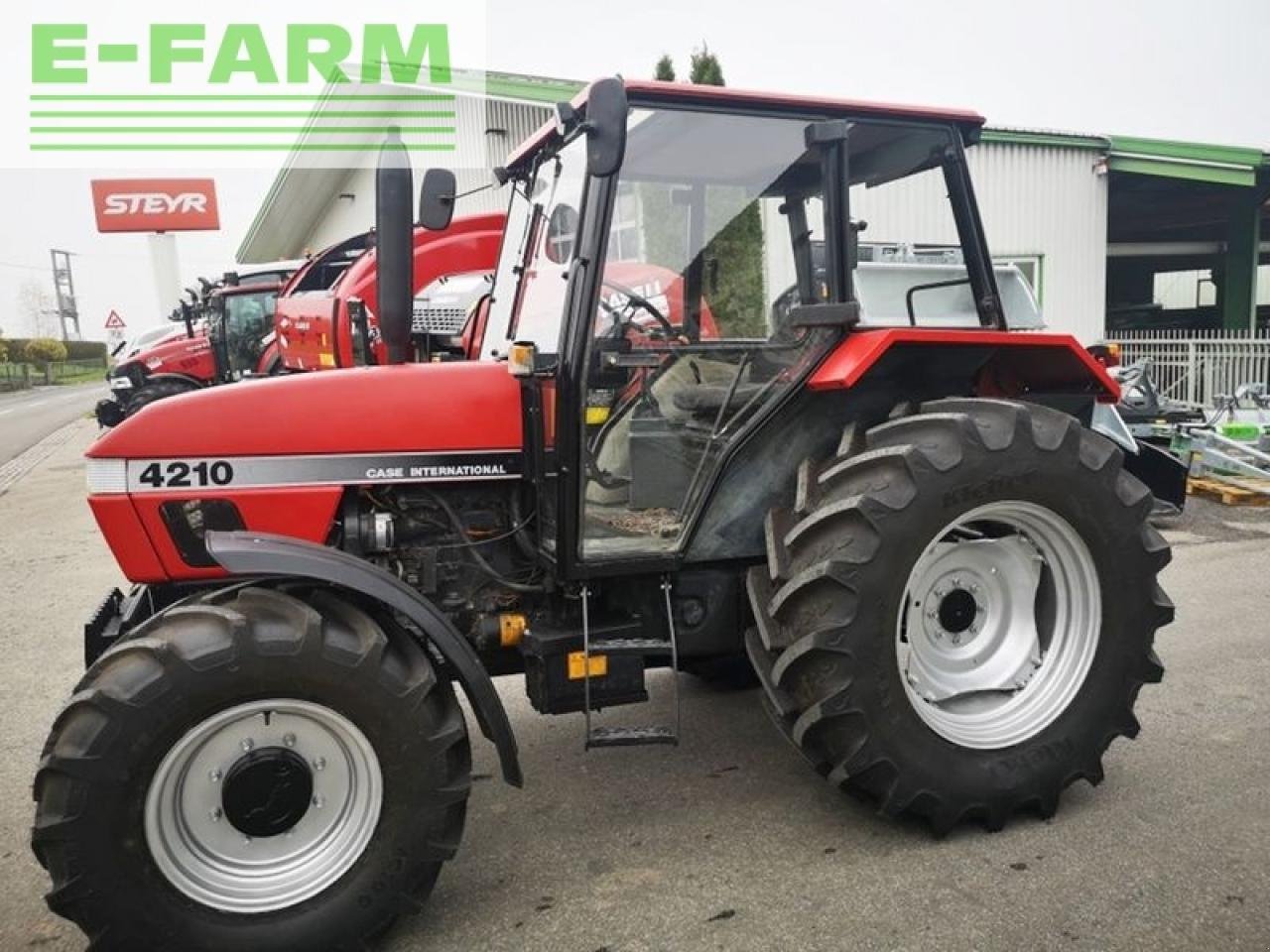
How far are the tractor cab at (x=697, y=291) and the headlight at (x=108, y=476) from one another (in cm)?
114

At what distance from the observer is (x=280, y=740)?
2.59 m

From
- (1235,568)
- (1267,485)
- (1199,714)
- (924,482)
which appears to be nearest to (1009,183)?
(1267,485)

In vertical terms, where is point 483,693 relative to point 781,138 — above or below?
below

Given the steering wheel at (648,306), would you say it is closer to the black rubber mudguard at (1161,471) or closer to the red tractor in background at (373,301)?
the red tractor in background at (373,301)

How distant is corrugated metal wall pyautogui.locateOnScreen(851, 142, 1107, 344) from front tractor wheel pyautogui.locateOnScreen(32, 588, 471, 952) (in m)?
12.3

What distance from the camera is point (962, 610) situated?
3.40 metres

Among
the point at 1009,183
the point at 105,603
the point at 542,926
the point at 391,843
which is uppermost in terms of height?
the point at 1009,183

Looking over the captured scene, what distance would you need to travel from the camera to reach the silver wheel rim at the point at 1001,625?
3.28 m

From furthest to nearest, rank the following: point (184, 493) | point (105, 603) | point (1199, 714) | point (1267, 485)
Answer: point (1267, 485) < point (1199, 714) < point (105, 603) < point (184, 493)

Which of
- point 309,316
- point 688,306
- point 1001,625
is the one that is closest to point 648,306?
point 688,306

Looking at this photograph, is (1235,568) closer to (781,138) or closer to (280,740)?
(781,138)

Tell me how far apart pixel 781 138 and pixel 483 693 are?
196 cm

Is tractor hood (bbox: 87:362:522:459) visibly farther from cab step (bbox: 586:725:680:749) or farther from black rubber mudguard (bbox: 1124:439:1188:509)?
black rubber mudguard (bbox: 1124:439:1188:509)

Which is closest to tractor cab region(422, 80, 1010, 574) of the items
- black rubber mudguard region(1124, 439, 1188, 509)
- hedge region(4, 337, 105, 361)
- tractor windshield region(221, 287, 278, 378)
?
black rubber mudguard region(1124, 439, 1188, 509)
